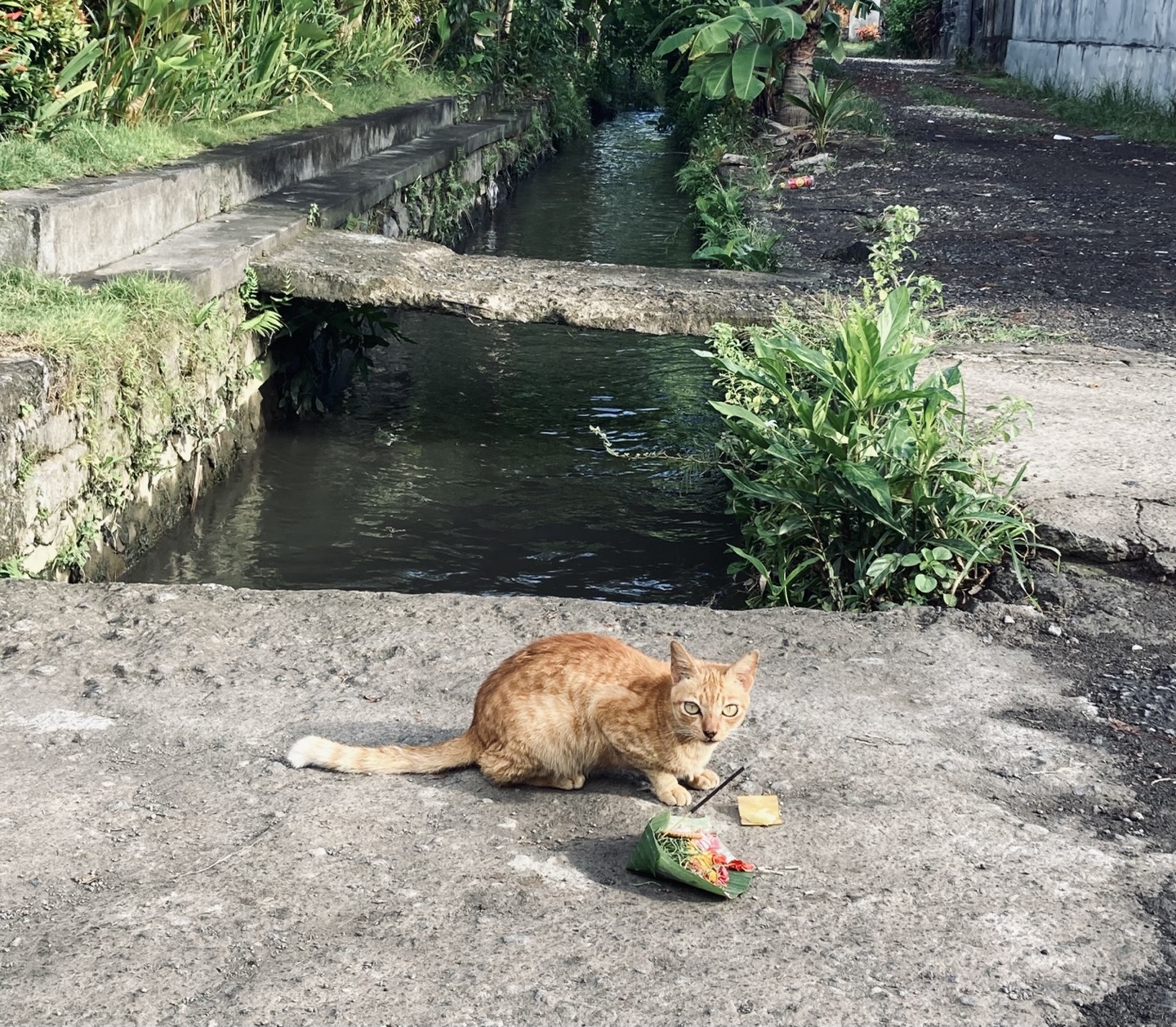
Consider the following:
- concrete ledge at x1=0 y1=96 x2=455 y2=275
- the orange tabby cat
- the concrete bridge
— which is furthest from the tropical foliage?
the orange tabby cat

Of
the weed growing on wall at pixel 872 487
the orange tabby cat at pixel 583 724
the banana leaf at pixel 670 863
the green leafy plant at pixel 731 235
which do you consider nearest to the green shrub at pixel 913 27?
the green leafy plant at pixel 731 235

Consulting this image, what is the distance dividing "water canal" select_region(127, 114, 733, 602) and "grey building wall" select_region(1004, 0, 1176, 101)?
34.5 ft

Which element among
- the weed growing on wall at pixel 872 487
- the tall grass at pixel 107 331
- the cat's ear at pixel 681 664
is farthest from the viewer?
the tall grass at pixel 107 331

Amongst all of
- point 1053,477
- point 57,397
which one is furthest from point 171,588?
point 1053,477

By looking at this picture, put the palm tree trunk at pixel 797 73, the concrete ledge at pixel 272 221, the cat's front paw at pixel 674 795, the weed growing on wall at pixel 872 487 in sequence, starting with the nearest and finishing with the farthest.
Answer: the cat's front paw at pixel 674 795 < the weed growing on wall at pixel 872 487 < the concrete ledge at pixel 272 221 < the palm tree trunk at pixel 797 73

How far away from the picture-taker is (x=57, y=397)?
4473mm

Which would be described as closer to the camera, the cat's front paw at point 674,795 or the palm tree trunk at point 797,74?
the cat's front paw at point 674,795

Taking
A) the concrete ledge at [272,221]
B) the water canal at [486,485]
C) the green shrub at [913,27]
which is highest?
the green shrub at [913,27]

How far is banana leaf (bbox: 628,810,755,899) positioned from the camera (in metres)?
2.45

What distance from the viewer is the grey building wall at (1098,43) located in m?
16.2

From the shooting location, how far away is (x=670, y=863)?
247 centimetres

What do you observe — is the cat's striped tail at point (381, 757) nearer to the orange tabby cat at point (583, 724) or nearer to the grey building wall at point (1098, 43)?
the orange tabby cat at point (583, 724)

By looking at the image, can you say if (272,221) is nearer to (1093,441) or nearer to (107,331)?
(107,331)

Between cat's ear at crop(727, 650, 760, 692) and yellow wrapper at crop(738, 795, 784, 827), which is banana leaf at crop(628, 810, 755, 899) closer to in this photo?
yellow wrapper at crop(738, 795, 784, 827)
